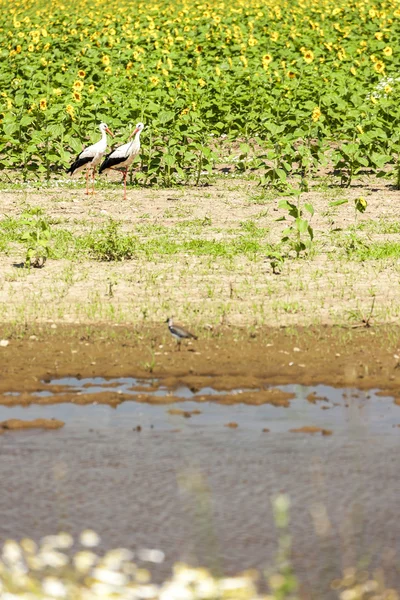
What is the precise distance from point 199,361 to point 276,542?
337cm

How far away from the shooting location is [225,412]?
757 cm

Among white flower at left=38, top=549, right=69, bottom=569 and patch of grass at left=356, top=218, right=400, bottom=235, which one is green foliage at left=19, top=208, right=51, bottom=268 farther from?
white flower at left=38, top=549, right=69, bottom=569

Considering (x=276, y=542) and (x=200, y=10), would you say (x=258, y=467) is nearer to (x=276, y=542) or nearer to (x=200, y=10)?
(x=276, y=542)

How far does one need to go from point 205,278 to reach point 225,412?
414cm

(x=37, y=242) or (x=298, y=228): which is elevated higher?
(x=298, y=228)

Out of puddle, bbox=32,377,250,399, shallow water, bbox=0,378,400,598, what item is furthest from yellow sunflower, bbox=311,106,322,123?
shallow water, bbox=0,378,400,598

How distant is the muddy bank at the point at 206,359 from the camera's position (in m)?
8.18

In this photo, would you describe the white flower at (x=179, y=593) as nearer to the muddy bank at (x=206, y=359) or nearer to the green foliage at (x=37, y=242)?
the muddy bank at (x=206, y=359)

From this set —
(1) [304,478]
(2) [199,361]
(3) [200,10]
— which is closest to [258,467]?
(1) [304,478]

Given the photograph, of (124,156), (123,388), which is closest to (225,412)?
(123,388)

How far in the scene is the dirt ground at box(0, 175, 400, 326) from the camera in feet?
33.6

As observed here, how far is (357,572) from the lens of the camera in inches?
201

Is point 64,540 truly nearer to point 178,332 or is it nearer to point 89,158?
point 178,332

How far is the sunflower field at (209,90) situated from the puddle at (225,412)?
824 cm
